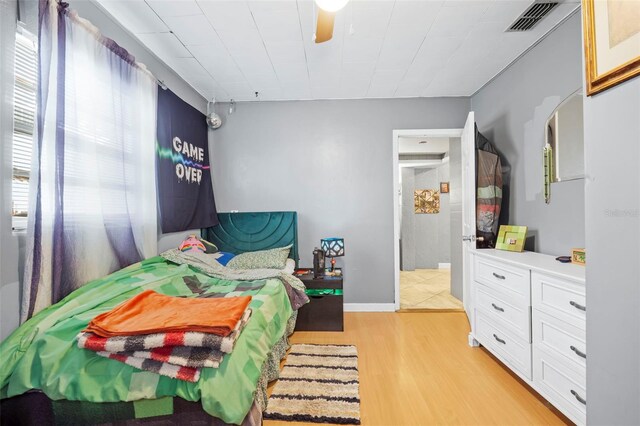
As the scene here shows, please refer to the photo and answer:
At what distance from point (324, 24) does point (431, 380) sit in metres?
2.44

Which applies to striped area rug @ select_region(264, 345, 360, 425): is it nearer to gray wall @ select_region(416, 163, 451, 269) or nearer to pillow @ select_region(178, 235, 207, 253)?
pillow @ select_region(178, 235, 207, 253)

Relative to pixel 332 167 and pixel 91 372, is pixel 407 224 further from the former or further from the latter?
pixel 91 372

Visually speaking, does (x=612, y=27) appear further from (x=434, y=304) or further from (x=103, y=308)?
(x=434, y=304)

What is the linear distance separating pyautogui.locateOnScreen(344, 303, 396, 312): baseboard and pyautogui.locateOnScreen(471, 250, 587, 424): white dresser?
3.83 ft

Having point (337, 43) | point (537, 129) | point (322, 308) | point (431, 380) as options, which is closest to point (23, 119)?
point (337, 43)

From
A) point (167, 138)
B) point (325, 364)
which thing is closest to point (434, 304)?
point (325, 364)

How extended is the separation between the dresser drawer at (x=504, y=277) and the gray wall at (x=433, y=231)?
3560 millimetres

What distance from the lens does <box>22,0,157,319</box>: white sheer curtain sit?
56.9 inches

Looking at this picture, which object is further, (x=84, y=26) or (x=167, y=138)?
(x=167, y=138)

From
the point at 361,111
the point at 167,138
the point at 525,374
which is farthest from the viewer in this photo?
the point at 361,111

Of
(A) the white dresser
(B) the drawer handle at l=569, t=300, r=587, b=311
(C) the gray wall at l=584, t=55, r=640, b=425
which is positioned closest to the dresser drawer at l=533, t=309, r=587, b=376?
(A) the white dresser

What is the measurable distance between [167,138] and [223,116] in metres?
1.11

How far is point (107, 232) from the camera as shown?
73.6 inches

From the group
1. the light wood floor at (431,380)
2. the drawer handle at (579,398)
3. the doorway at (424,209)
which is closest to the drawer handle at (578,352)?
the drawer handle at (579,398)
